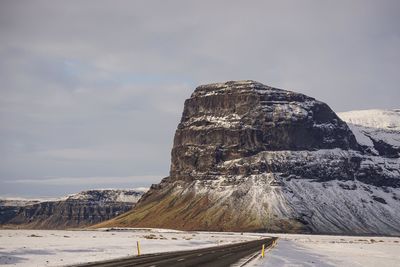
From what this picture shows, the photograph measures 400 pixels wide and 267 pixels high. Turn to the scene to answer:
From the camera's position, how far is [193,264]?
1628 inches

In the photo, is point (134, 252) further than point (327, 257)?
Yes

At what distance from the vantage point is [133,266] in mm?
39719

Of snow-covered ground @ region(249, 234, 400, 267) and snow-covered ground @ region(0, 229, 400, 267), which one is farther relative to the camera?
snow-covered ground @ region(249, 234, 400, 267)

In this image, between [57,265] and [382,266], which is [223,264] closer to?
[57,265]

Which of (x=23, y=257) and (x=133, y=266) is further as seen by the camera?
(x=23, y=257)

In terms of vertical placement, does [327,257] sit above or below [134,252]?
below

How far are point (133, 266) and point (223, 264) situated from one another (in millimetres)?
7304

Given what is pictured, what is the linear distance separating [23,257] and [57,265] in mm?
9463

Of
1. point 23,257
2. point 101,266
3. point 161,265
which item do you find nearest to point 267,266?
point 161,265

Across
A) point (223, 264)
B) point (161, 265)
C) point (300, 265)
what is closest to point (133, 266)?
point (161, 265)

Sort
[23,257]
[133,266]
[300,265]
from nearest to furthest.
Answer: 1. [133,266]
2. [300,265]
3. [23,257]

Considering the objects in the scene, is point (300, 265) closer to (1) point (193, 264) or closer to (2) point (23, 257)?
(1) point (193, 264)

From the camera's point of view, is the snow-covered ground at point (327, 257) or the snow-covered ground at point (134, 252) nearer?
the snow-covered ground at point (134, 252)

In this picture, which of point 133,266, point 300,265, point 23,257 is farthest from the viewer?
point 23,257
